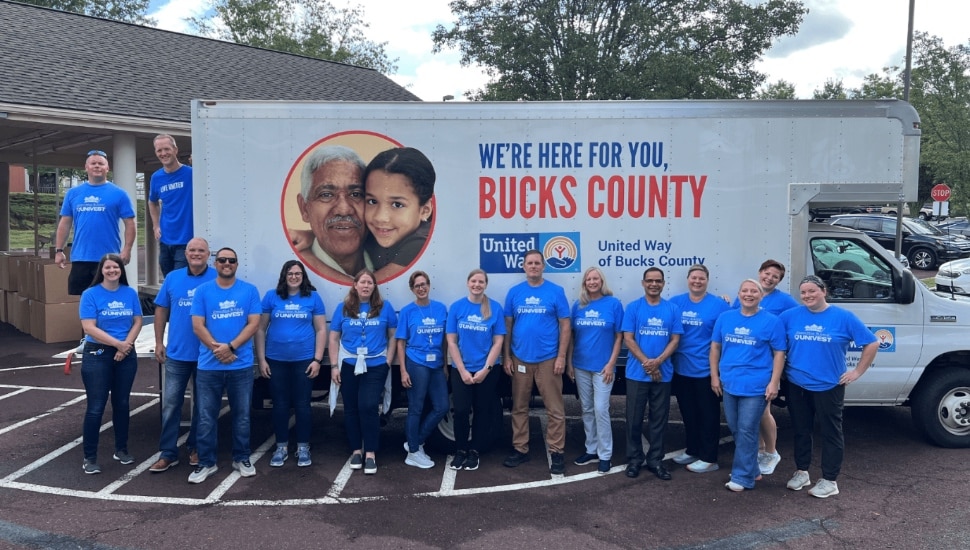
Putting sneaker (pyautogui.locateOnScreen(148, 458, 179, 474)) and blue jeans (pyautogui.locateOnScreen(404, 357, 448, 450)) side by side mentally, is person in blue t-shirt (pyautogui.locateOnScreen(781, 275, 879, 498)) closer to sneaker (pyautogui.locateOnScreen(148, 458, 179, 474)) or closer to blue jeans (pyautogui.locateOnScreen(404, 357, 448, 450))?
blue jeans (pyautogui.locateOnScreen(404, 357, 448, 450))

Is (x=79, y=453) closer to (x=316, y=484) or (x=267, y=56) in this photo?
(x=316, y=484)

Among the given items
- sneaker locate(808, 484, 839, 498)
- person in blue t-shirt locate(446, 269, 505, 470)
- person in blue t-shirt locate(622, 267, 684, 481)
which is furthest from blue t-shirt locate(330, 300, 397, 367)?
sneaker locate(808, 484, 839, 498)

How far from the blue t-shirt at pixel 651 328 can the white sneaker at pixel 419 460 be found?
179cm

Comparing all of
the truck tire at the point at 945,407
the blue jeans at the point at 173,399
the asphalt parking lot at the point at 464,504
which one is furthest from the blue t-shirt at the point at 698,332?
the blue jeans at the point at 173,399

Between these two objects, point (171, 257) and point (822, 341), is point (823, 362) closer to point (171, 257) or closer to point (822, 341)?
point (822, 341)

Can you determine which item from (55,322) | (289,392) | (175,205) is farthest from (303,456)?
(55,322)

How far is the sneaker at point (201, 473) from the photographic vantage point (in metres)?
5.41

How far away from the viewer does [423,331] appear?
5.61m

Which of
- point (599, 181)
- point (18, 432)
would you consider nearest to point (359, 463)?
point (599, 181)

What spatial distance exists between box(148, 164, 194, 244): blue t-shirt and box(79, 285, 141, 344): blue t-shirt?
2.65ft

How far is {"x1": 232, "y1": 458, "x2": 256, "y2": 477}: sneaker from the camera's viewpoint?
555cm

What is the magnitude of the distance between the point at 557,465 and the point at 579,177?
2333 millimetres

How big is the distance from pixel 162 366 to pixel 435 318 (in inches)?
89.8

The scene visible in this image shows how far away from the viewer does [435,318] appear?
5.64 metres
